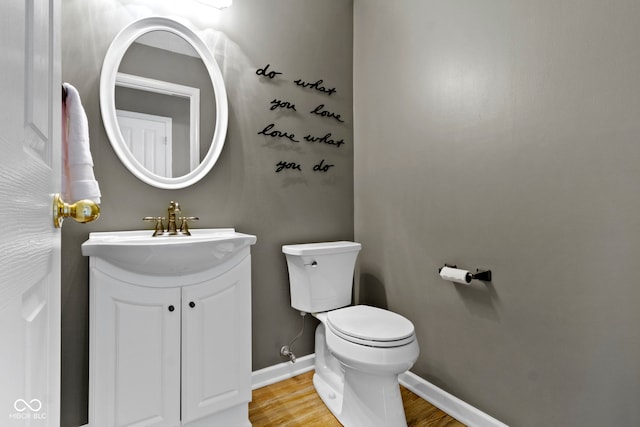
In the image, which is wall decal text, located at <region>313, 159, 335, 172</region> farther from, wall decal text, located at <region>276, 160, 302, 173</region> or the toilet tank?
the toilet tank

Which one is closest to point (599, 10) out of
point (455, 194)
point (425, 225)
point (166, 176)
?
point (455, 194)

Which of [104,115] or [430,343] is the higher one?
[104,115]

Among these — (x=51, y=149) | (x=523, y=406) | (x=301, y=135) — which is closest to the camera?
(x=51, y=149)

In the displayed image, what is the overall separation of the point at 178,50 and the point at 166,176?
2.08ft

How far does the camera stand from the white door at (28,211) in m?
0.32

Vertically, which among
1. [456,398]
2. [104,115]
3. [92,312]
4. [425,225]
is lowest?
[456,398]

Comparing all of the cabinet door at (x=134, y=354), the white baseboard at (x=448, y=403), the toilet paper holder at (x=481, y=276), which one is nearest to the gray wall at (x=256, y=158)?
the cabinet door at (x=134, y=354)

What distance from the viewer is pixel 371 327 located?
1.41 meters

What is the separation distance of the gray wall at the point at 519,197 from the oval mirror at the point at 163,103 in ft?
3.38

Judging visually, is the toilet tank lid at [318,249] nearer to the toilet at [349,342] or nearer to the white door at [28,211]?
the toilet at [349,342]

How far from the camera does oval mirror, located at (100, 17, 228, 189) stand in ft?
4.84

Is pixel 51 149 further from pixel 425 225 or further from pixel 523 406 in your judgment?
pixel 523 406

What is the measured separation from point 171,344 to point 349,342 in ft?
2.36

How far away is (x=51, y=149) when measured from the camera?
1.88 feet
